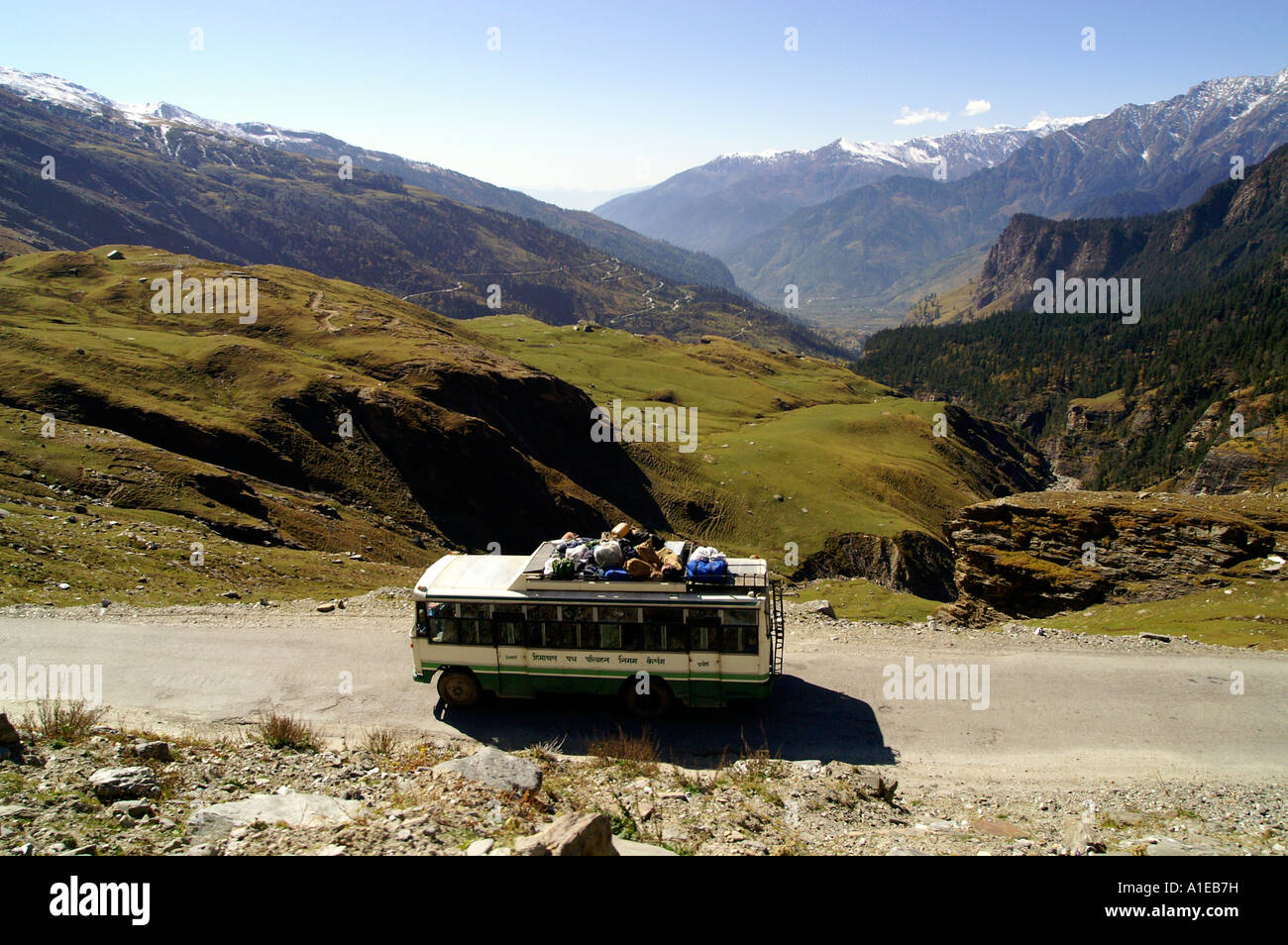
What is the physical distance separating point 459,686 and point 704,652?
681cm

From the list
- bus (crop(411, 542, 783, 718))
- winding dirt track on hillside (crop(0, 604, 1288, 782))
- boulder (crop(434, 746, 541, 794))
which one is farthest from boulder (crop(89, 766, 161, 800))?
bus (crop(411, 542, 783, 718))

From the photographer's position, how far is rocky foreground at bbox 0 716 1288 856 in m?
11.0

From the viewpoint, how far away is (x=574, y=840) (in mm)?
9352

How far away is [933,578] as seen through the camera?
66625 millimetres

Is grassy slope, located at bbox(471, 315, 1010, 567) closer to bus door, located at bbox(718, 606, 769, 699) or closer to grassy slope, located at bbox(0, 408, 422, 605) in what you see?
grassy slope, located at bbox(0, 408, 422, 605)

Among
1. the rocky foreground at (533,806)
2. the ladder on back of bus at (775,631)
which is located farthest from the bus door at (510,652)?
the ladder on back of bus at (775,631)

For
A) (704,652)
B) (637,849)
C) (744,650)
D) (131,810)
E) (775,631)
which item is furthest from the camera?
(775,631)

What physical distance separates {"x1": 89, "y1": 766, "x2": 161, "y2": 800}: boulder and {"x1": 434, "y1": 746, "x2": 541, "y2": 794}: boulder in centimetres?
492

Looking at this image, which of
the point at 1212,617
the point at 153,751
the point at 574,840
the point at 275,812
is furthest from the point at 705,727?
the point at 1212,617

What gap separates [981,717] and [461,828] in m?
14.7

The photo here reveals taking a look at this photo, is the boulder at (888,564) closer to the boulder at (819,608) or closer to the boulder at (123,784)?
the boulder at (819,608)

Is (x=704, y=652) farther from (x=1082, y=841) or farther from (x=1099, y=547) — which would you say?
(x=1099, y=547)

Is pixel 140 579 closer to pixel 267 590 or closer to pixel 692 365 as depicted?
pixel 267 590

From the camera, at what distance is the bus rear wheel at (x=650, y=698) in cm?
1914
